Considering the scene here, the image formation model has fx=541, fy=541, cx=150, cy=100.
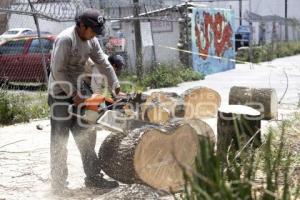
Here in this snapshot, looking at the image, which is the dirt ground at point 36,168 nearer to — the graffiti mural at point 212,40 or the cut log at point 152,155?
the cut log at point 152,155

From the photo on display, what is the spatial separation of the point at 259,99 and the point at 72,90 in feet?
14.4

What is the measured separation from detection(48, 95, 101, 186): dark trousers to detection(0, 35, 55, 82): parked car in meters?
8.28

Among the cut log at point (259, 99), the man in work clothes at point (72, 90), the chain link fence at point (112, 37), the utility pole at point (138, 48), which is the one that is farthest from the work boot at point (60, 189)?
the utility pole at point (138, 48)

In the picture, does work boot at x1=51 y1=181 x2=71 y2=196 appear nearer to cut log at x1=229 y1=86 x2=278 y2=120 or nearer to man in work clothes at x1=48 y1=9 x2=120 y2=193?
man in work clothes at x1=48 y1=9 x2=120 y2=193

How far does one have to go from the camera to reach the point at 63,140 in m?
5.53

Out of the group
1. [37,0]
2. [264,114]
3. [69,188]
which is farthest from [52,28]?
[69,188]

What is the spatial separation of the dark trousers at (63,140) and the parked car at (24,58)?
8.28 metres

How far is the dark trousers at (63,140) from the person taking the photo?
544 cm

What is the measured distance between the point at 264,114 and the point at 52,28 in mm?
15083

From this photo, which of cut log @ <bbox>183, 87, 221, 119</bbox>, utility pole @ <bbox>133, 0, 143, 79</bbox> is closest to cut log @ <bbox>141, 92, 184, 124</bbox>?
cut log @ <bbox>183, 87, 221, 119</bbox>

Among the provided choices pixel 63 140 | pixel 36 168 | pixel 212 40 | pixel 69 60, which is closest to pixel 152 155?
pixel 63 140

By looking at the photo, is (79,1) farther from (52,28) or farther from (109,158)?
(52,28)

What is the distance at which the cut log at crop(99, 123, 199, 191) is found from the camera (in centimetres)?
523

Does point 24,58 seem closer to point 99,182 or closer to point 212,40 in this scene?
point 212,40
